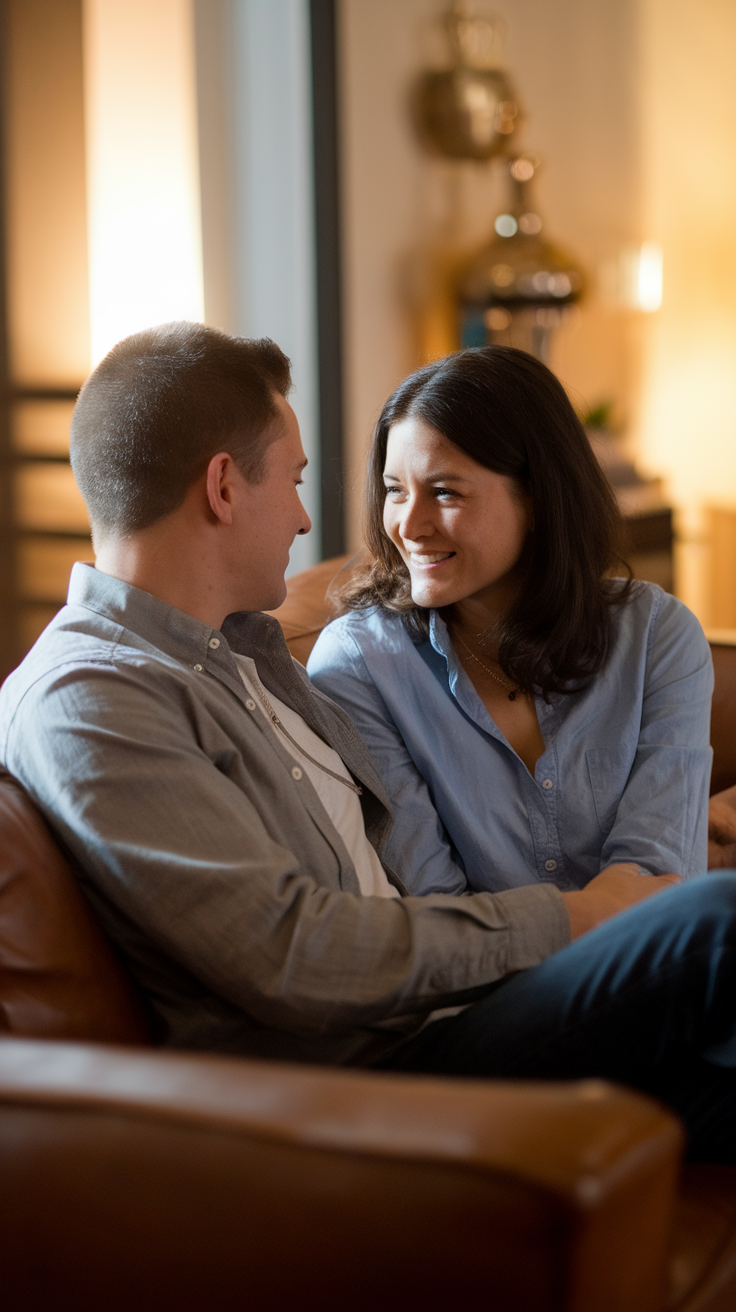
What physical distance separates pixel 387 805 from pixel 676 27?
4.29 m

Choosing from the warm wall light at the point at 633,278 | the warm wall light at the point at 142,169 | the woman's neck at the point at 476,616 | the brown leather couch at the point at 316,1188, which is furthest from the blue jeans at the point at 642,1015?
the warm wall light at the point at 633,278

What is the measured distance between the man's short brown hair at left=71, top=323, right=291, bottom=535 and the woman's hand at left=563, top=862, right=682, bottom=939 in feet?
1.71

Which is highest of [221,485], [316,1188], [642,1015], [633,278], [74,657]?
[633,278]

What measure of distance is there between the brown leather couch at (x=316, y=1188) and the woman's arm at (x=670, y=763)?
0.72m

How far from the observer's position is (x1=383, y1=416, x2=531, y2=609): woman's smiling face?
1.42m

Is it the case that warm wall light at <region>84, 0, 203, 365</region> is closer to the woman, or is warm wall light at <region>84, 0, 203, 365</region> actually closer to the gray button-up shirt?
the woman

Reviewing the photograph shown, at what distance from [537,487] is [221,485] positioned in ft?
1.41

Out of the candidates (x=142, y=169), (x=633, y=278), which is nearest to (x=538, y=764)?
(x=142, y=169)

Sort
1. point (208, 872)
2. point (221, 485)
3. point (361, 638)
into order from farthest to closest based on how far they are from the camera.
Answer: point (361, 638), point (221, 485), point (208, 872)

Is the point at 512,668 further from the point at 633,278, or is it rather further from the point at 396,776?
the point at 633,278

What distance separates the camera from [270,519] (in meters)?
1.24

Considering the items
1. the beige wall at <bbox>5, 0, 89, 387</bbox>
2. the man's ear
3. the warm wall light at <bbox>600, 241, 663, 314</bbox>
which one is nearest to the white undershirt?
the man's ear

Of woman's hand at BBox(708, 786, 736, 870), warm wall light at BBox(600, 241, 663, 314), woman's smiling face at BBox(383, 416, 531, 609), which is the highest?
warm wall light at BBox(600, 241, 663, 314)

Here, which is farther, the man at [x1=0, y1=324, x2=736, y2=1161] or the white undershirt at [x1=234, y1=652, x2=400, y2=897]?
the white undershirt at [x1=234, y1=652, x2=400, y2=897]
